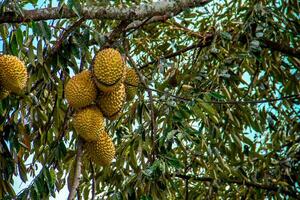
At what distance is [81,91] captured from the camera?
192 cm

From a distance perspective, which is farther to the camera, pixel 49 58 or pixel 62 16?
pixel 49 58

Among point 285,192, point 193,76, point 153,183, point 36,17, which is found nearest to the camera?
point 36,17

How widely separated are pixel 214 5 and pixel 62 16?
2.12 metres

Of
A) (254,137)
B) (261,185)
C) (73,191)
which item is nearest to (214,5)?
(254,137)

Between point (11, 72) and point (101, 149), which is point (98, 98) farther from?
point (11, 72)

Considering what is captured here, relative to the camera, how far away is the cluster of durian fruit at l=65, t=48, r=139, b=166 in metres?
1.93

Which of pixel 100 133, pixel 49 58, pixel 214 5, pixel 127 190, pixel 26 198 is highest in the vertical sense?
pixel 214 5

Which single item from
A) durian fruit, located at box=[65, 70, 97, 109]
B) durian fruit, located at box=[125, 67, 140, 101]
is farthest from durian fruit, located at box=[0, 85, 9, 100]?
durian fruit, located at box=[125, 67, 140, 101]

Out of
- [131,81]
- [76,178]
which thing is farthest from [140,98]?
[76,178]

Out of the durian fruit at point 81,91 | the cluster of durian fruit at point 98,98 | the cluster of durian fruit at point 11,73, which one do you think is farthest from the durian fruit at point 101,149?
the cluster of durian fruit at point 11,73

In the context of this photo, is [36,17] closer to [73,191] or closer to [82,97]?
[82,97]

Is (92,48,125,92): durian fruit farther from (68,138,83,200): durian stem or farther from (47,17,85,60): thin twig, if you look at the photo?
(68,138,83,200): durian stem

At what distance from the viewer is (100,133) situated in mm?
1982

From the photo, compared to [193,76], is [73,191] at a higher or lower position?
lower
